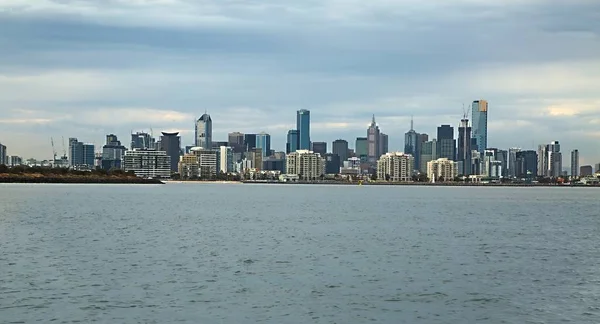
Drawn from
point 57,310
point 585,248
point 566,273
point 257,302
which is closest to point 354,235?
point 585,248

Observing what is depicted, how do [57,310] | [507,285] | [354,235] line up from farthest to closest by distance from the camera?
[354,235] < [507,285] < [57,310]

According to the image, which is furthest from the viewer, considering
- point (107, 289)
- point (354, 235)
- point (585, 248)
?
point (354, 235)

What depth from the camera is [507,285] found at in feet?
137

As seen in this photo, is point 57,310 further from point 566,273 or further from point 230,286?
point 566,273

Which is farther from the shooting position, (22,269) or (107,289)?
(22,269)

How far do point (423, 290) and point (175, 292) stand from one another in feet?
40.2

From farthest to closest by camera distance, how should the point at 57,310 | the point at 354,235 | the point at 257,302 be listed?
the point at 354,235, the point at 257,302, the point at 57,310

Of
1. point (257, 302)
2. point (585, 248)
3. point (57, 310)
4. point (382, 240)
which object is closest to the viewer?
point (57, 310)

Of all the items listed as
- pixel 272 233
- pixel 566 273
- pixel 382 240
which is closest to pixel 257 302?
pixel 566 273

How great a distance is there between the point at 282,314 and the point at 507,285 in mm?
14192

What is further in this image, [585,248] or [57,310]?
[585,248]

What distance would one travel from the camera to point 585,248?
6184cm

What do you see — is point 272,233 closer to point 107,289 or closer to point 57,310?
point 107,289

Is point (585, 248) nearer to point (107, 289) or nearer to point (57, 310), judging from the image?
point (107, 289)
